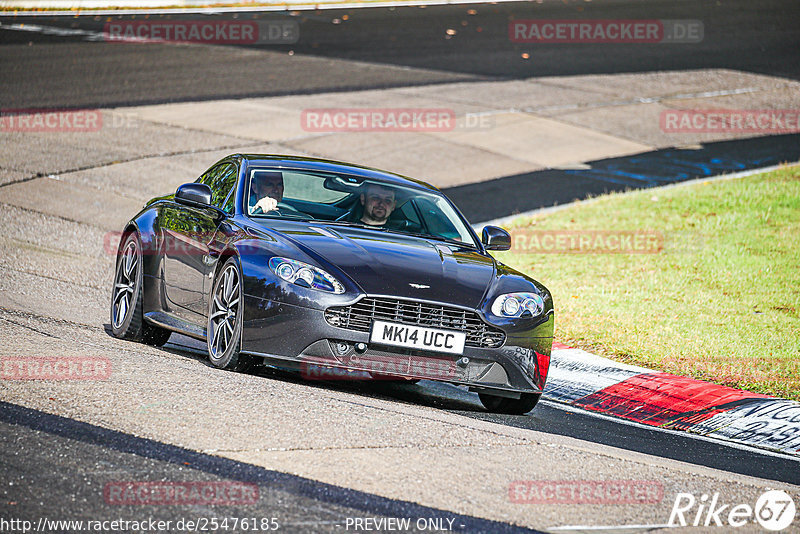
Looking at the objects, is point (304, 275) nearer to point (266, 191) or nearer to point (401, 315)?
point (401, 315)

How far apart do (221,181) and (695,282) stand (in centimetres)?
548

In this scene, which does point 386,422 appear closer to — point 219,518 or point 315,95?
point 219,518

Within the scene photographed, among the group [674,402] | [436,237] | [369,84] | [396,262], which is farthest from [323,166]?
[369,84]

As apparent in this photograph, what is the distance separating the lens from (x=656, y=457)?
253 inches

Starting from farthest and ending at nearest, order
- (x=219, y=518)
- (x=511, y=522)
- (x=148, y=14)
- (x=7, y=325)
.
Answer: (x=148, y=14), (x=7, y=325), (x=511, y=522), (x=219, y=518)

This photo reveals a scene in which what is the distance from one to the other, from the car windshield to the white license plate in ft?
4.70

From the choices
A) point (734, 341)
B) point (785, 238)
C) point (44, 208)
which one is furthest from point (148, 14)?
point (734, 341)

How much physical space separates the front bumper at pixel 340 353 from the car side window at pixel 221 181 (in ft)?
5.70

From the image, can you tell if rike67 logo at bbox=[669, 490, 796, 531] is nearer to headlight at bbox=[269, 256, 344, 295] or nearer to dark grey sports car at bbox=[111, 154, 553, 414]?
dark grey sports car at bbox=[111, 154, 553, 414]

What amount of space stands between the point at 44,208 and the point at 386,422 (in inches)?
349

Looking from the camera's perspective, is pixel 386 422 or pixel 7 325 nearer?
pixel 386 422

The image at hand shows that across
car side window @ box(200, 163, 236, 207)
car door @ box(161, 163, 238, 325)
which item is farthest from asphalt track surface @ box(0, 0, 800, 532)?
car side window @ box(200, 163, 236, 207)

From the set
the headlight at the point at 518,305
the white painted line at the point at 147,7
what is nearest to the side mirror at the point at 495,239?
the headlight at the point at 518,305

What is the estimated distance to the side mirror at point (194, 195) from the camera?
7.75 m
